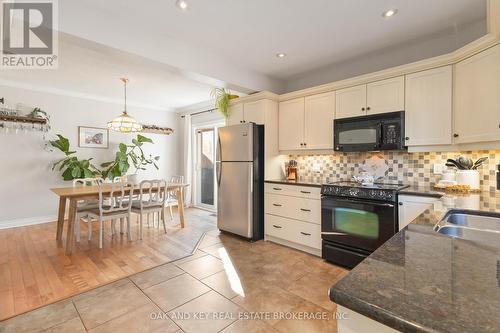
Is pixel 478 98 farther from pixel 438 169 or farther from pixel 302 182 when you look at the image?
pixel 302 182

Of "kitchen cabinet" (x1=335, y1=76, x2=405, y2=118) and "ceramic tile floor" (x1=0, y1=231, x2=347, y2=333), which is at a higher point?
"kitchen cabinet" (x1=335, y1=76, x2=405, y2=118)

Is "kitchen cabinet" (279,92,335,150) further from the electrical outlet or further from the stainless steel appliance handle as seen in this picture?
the electrical outlet

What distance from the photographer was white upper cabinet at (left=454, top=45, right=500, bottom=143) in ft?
6.29

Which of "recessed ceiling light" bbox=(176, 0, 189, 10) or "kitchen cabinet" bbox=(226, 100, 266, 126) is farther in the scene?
"kitchen cabinet" bbox=(226, 100, 266, 126)

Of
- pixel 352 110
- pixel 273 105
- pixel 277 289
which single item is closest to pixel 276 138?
pixel 273 105

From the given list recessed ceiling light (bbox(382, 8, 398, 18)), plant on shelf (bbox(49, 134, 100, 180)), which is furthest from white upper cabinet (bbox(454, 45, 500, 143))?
plant on shelf (bbox(49, 134, 100, 180))

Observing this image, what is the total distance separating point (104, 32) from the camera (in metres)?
2.14

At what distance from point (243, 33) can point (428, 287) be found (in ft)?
8.53

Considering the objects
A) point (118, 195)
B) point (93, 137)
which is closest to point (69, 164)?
point (93, 137)

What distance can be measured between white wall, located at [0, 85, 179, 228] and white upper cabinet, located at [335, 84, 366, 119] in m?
4.61

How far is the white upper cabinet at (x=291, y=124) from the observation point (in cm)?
339

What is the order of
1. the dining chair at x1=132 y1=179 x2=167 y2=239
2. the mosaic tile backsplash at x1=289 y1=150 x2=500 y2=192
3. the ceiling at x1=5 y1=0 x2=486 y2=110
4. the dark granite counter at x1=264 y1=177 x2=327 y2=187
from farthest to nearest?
the dining chair at x1=132 y1=179 x2=167 y2=239, the dark granite counter at x1=264 y1=177 x2=327 y2=187, the mosaic tile backsplash at x1=289 y1=150 x2=500 y2=192, the ceiling at x1=5 y1=0 x2=486 y2=110

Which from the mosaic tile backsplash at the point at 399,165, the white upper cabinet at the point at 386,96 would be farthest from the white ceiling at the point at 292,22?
the mosaic tile backsplash at the point at 399,165

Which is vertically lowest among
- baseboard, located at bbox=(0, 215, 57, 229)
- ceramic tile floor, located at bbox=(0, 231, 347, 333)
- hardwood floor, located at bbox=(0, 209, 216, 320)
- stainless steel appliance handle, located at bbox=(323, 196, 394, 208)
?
ceramic tile floor, located at bbox=(0, 231, 347, 333)
